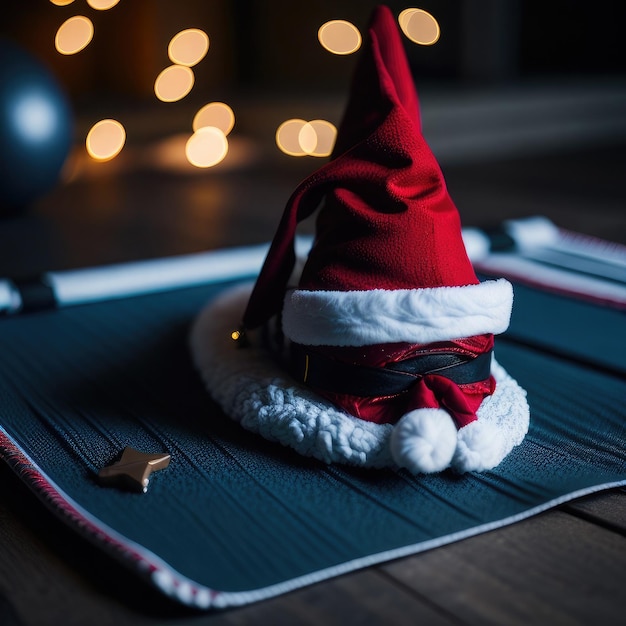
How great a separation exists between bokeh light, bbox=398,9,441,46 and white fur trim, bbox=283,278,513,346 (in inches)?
104

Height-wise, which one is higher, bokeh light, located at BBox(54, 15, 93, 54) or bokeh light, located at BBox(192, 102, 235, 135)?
bokeh light, located at BBox(54, 15, 93, 54)

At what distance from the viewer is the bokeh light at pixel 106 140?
8.47 ft

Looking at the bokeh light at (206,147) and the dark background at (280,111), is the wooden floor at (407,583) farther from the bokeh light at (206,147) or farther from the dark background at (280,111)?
the bokeh light at (206,147)

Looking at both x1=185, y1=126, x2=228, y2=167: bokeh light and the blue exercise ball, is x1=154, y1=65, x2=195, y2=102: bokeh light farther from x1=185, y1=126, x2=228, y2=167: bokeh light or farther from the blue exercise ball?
the blue exercise ball

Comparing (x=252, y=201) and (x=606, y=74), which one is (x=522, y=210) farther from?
(x=606, y=74)

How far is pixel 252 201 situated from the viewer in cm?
207

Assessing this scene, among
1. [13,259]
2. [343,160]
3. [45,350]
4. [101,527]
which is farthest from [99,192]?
[101,527]

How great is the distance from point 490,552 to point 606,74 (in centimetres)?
325

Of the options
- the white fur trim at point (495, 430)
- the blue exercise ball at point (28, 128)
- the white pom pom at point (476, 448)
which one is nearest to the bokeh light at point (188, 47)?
the blue exercise ball at point (28, 128)

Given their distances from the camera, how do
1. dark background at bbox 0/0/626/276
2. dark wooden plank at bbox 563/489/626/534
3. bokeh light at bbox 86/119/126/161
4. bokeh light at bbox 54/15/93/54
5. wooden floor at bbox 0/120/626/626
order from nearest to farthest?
wooden floor at bbox 0/120/626/626 → dark wooden plank at bbox 563/489/626/534 → dark background at bbox 0/0/626/276 → bokeh light at bbox 86/119/126/161 → bokeh light at bbox 54/15/93/54

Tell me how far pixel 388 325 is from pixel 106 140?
6.82 ft

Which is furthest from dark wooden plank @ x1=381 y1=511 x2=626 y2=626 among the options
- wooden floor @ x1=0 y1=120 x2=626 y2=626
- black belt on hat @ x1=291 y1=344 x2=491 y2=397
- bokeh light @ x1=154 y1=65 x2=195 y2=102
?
bokeh light @ x1=154 y1=65 x2=195 y2=102

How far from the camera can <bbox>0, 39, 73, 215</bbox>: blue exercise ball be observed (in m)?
1.71

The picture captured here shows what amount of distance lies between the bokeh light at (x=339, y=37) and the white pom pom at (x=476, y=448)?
2.69 metres
